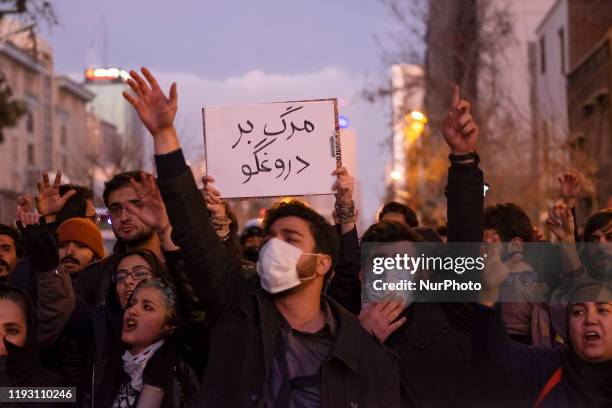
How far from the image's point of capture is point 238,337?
438cm

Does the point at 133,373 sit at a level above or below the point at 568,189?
below

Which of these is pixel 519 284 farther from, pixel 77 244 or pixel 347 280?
pixel 77 244

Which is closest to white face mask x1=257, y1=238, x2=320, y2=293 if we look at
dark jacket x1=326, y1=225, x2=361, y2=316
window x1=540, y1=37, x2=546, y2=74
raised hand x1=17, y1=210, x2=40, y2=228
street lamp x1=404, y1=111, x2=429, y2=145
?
dark jacket x1=326, y1=225, x2=361, y2=316

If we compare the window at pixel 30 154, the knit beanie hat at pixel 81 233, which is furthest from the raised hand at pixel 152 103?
the window at pixel 30 154

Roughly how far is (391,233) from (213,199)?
0.85 m

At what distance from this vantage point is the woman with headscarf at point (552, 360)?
4555 millimetres

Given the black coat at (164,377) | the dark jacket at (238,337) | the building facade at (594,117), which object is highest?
the building facade at (594,117)

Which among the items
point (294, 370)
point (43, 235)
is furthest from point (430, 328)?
point (43, 235)

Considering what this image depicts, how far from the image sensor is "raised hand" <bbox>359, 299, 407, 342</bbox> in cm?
485

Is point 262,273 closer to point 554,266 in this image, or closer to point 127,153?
point 554,266

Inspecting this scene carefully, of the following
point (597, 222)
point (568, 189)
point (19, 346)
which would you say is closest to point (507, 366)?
point (597, 222)

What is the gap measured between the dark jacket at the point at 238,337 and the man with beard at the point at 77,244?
2674 mm

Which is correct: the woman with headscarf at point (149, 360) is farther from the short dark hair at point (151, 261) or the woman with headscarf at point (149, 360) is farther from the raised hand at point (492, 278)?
the raised hand at point (492, 278)

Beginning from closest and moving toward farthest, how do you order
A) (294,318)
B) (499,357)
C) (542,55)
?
1. (294,318)
2. (499,357)
3. (542,55)
